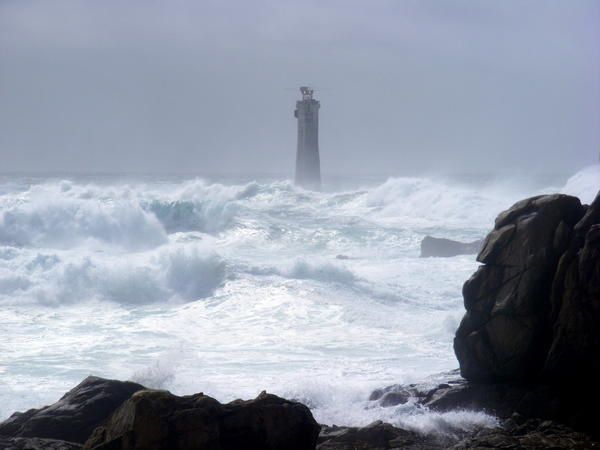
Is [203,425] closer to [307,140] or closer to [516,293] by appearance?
[516,293]

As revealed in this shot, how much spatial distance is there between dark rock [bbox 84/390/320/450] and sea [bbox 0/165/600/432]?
1.76 m

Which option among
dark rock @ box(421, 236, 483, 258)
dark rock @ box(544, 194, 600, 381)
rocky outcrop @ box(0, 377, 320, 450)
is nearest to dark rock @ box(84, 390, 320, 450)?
rocky outcrop @ box(0, 377, 320, 450)

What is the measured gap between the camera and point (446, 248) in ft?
85.8

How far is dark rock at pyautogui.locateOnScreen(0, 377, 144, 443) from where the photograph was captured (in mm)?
9281

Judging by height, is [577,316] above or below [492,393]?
above

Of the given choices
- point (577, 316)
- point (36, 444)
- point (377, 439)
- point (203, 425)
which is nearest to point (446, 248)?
point (577, 316)

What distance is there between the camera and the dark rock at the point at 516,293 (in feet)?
33.3

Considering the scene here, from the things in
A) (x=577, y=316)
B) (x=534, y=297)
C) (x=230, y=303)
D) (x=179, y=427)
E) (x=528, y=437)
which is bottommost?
(x=528, y=437)

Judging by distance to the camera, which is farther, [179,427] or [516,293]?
[516,293]

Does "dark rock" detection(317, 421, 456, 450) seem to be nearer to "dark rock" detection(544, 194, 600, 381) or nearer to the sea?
the sea

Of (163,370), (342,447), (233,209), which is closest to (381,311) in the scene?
(163,370)

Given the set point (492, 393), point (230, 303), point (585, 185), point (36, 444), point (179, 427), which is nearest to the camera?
point (179, 427)

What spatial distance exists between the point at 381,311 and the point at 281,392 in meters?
6.68

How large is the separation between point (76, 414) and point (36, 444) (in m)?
0.53
